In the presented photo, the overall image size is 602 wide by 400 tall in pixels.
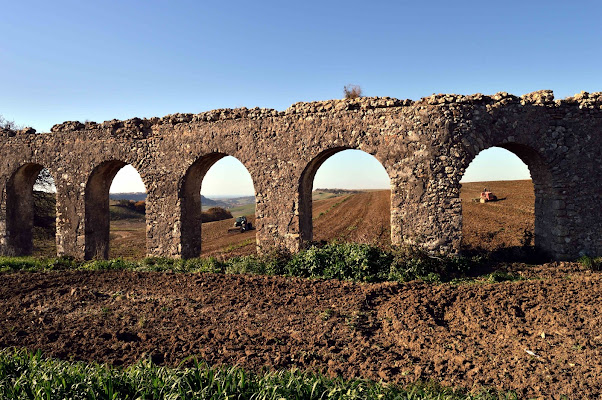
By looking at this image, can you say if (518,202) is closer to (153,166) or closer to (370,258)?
(370,258)

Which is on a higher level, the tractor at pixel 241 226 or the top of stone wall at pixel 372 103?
the top of stone wall at pixel 372 103

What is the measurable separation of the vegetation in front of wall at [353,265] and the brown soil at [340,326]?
78 centimetres

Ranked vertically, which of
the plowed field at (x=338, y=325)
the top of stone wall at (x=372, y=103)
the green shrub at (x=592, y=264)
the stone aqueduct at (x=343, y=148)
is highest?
the top of stone wall at (x=372, y=103)

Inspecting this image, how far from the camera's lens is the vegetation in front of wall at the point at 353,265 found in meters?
9.31

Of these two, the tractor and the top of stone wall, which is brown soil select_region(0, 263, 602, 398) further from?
the tractor

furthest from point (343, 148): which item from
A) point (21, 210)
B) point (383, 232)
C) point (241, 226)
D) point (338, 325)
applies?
point (241, 226)

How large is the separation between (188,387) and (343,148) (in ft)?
27.0

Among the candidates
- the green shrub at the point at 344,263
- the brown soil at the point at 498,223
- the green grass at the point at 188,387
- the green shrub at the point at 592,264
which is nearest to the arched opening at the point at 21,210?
the green shrub at the point at 344,263

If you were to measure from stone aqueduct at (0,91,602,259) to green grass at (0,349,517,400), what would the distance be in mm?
6696

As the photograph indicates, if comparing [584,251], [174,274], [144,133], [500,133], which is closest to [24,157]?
[144,133]

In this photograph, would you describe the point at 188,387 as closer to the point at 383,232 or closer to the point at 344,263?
the point at 344,263

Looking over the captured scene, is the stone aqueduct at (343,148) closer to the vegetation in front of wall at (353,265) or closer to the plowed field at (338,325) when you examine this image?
the vegetation in front of wall at (353,265)

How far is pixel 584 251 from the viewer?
34.4 feet

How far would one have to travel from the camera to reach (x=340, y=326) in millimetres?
6375
